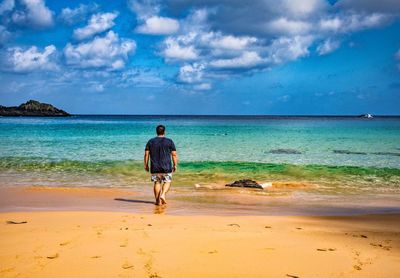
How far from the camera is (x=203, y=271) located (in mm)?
5258

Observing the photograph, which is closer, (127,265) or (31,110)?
(127,265)

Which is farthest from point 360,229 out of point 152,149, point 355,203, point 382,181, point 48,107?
point 48,107

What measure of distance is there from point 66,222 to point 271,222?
13.7 ft

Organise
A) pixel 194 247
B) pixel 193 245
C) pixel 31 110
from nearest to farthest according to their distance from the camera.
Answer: pixel 194 247 < pixel 193 245 < pixel 31 110

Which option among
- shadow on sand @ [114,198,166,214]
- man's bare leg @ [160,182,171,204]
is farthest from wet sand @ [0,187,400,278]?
man's bare leg @ [160,182,171,204]

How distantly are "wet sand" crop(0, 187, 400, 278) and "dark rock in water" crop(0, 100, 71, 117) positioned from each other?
596 ft

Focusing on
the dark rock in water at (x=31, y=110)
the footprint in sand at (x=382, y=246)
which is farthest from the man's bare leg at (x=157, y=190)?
the dark rock in water at (x=31, y=110)

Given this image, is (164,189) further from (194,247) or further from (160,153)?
(194,247)

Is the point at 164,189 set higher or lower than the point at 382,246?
higher

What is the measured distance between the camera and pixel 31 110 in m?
181

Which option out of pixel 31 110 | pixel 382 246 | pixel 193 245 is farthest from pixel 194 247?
pixel 31 110

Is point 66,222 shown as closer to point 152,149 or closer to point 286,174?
point 152,149

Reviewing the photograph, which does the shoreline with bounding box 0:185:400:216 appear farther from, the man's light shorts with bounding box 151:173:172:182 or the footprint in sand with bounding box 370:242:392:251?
the footprint in sand with bounding box 370:242:392:251

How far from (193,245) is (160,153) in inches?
180
